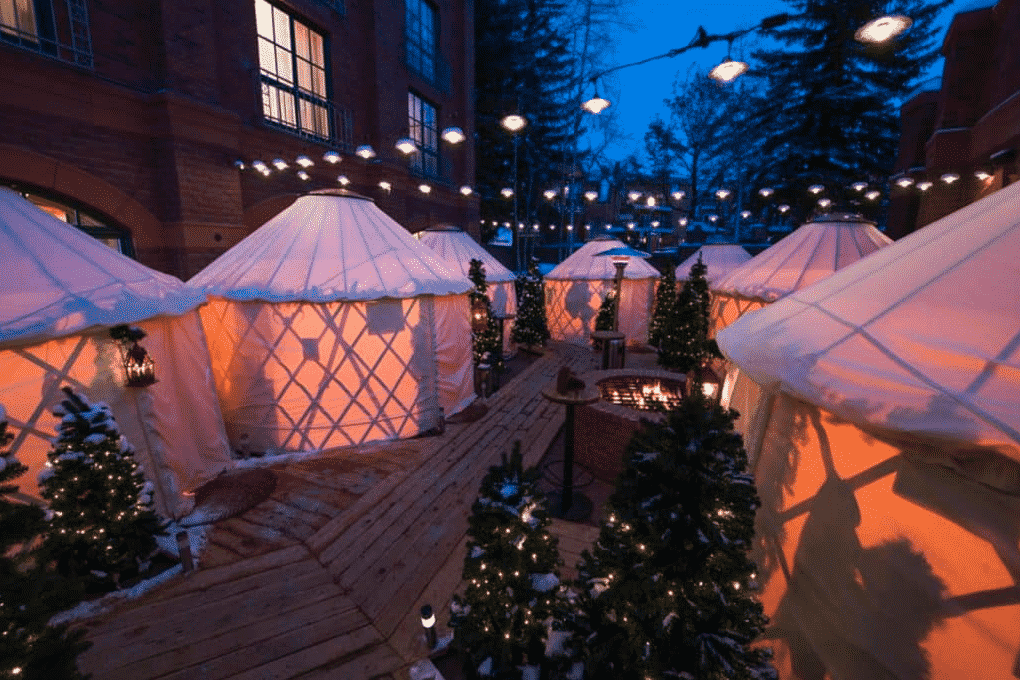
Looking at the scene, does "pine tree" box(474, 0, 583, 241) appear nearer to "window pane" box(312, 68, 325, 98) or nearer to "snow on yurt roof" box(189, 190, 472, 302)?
"window pane" box(312, 68, 325, 98)

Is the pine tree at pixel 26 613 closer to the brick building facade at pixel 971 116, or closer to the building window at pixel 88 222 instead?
the building window at pixel 88 222

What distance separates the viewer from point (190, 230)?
21.7ft

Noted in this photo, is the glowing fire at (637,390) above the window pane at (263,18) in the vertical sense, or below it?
below

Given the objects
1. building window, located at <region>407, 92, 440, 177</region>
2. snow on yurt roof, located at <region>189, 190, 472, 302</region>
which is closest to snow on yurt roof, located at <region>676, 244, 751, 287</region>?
building window, located at <region>407, 92, 440, 177</region>

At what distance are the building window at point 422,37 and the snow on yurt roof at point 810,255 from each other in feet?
35.7

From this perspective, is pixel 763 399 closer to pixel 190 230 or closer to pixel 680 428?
pixel 680 428

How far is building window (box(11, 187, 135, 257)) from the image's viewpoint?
5660mm

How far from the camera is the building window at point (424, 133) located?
1289cm

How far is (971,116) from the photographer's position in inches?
510

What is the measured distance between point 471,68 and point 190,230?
1202 centimetres

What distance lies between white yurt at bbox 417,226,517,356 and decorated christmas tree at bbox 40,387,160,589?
8034 mm

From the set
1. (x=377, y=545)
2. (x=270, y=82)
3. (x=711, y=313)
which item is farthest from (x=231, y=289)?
(x=711, y=313)

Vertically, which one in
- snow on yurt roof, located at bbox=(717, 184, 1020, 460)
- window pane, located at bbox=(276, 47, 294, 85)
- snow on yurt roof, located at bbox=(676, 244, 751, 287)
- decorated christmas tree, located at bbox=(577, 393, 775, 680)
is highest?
window pane, located at bbox=(276, 47, 294, 85)

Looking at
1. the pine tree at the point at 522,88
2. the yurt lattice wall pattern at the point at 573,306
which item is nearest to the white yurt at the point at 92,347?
the yurt lattice wall pattern at the point at 573,306
